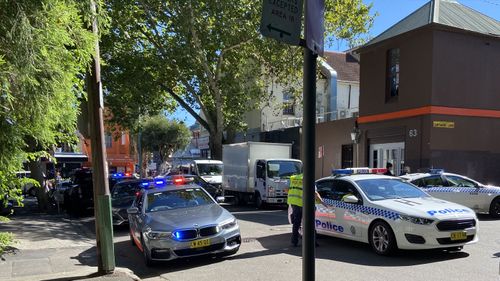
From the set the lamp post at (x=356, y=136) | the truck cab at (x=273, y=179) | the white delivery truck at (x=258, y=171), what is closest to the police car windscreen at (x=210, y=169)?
the white delivery truck at (x=258, y=171)

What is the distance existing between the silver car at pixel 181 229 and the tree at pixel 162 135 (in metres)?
41.2

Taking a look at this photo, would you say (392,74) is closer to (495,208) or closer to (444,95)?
(444,95)

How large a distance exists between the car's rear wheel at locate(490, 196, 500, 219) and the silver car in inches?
350

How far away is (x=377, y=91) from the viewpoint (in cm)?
2453

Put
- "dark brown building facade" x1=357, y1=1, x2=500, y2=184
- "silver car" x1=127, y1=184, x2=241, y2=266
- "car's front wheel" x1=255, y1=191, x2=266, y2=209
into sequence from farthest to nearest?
"dark brown building facade" x1=357, y1=1, x2=500, y2=184, "car's front wheel" x1=255, y1=191, x2=266, y2=209, "silver car" x1=127, y1=184, x2=241, y2=266

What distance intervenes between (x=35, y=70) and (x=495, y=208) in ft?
45.2

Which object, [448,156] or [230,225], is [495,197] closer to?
[448,156]

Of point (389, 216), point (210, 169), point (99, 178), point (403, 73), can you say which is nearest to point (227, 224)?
point (99, 178)

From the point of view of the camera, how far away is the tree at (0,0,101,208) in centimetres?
467

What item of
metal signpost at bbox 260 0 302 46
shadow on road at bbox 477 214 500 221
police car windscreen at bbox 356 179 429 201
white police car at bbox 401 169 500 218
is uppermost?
metal signpost at bbox 260 0 302 46

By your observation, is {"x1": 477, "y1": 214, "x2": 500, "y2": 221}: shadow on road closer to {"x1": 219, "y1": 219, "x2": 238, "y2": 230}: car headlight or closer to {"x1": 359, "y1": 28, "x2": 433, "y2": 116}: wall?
{"x1": 359, "y1": 28, "x2": 433, "y2": 116}: wall

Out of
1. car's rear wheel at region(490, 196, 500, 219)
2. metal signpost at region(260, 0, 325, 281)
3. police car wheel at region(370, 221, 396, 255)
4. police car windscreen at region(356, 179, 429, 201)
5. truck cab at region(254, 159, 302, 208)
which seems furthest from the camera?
truck cab at region(254, 159, 302, 208)

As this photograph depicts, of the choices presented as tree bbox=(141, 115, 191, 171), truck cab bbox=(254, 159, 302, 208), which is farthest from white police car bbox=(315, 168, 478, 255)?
tree bbox=(141, 115, 191, 171)

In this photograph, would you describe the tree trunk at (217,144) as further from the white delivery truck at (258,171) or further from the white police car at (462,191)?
the white police car at (462,191)
